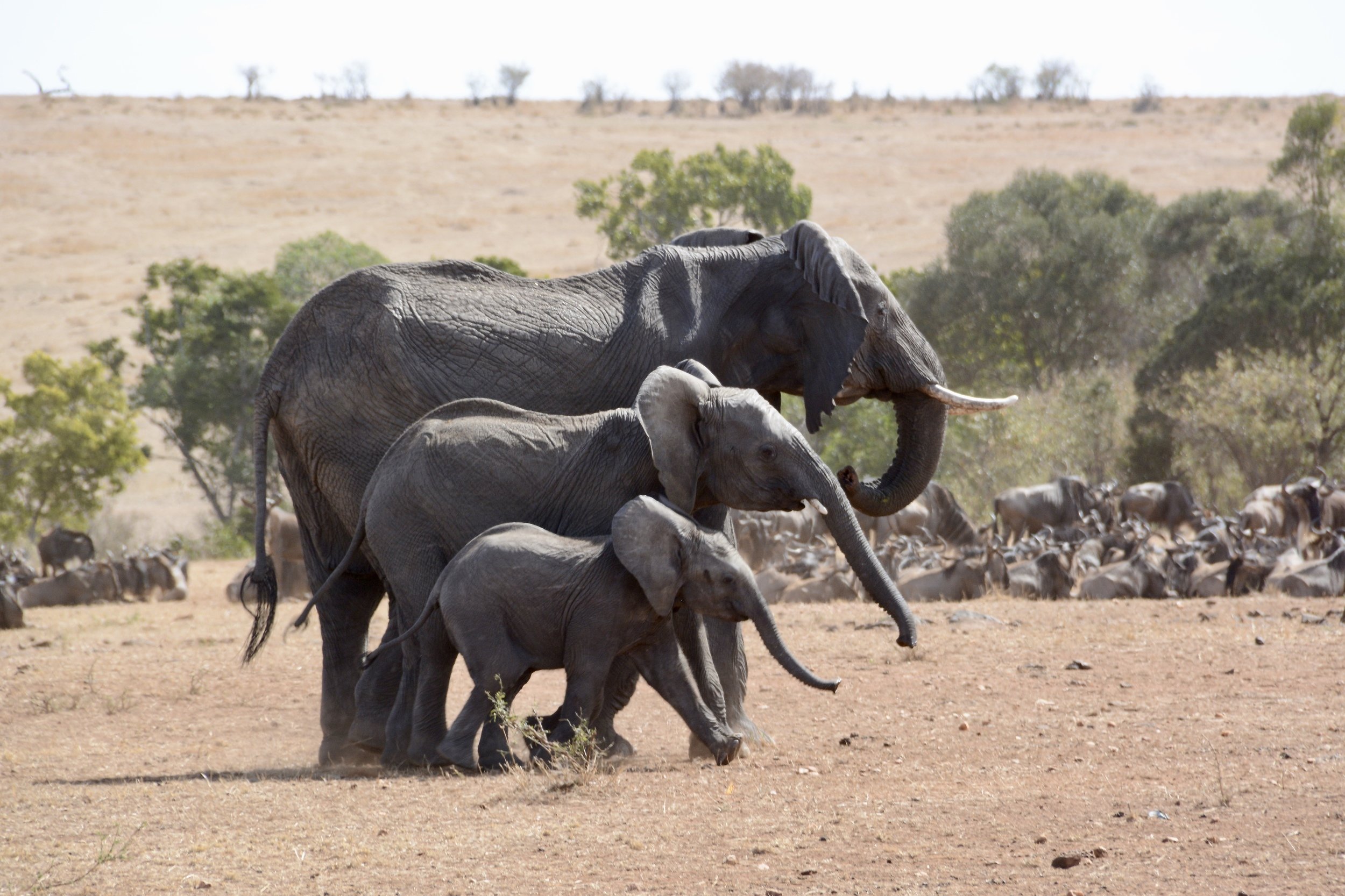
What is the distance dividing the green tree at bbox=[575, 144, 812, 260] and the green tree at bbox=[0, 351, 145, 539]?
47.0 ft

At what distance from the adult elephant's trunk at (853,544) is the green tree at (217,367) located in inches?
993

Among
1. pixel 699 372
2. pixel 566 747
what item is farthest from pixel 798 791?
pixel 699 372

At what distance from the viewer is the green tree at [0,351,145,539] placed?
28.0m

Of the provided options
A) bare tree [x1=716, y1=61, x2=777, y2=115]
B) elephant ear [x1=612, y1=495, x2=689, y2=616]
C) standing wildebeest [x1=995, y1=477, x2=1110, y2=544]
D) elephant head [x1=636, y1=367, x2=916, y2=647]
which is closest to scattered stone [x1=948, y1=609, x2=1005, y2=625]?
elephant head [x1=636, y1=367, x2=916, y2=647]

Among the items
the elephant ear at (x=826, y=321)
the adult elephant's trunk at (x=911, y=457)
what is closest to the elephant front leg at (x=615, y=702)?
the elephant ear at (x=826, y=321)

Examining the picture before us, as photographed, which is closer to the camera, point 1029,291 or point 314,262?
point 314,262

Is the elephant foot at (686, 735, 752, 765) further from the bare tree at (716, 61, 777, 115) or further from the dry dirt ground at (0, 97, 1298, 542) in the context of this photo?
the bare tree at (716, 61, 777, 115)

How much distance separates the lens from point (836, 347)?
8734 millimetres

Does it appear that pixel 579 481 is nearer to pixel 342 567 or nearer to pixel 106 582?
pixel 342 567

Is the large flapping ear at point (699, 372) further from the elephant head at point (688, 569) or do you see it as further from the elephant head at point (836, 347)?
the elephant head at point (688, 569)

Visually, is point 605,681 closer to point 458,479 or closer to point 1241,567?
point 458,479

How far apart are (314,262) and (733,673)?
3177 centimetres

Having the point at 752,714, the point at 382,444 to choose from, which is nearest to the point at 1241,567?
the point at 752,714

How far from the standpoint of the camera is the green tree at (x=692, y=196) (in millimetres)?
39750
